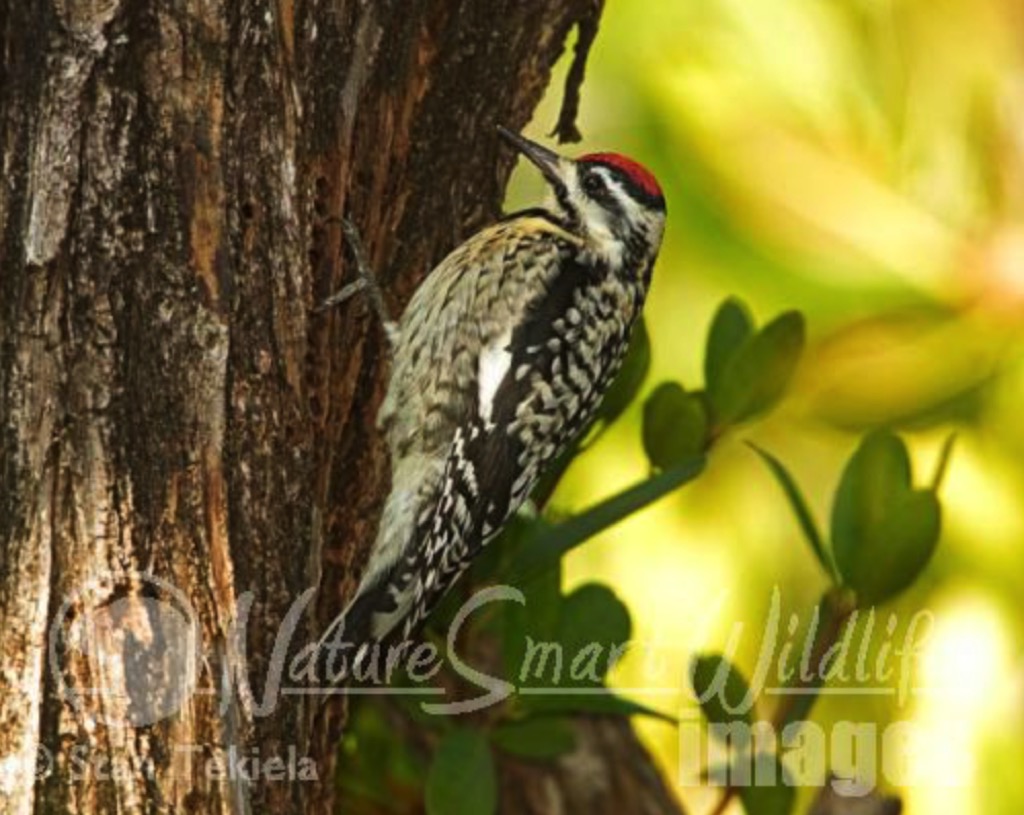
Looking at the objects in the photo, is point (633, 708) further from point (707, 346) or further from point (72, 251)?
point (72, 251)

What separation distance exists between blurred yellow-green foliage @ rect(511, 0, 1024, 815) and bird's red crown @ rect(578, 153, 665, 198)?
0.04 metres

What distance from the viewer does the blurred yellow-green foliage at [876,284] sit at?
2.74 m

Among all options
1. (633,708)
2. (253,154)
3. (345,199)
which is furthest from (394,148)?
(633,708)

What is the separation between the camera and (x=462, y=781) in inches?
107

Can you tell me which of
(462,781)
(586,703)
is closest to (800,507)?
(586,703)

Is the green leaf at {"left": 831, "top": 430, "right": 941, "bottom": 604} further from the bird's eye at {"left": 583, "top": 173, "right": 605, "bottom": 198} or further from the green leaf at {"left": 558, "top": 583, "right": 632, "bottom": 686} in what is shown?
the bird's eye at {"left": 583, "top": 173, "right": 605, "bottom": 198}

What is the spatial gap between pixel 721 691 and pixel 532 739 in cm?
25

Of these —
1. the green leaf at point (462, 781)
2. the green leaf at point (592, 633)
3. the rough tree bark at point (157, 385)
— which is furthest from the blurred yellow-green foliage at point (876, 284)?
the rough tree bark at point (157, 385)

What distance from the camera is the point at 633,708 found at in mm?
2727

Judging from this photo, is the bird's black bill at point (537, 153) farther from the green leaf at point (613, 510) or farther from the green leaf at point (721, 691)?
the green leaf at point (721, 691)

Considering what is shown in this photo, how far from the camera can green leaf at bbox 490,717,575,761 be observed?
111 inches

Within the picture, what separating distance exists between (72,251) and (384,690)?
83 cm

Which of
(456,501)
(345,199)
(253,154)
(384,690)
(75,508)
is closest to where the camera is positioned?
(75,508)

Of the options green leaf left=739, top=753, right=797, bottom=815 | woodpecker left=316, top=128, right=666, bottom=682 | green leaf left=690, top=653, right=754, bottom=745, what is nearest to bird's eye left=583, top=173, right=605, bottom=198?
woodpecker left=316, top=128, right=666, bottom=682
